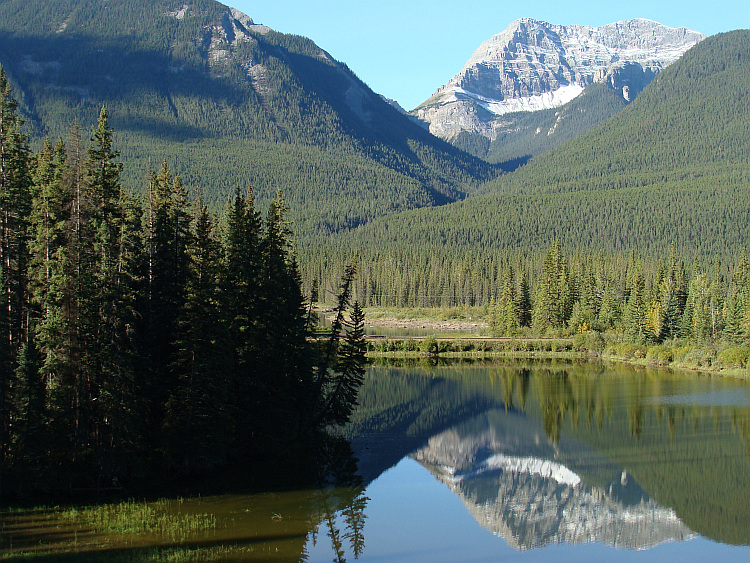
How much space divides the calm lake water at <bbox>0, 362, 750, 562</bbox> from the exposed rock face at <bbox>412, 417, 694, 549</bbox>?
0.10 metres

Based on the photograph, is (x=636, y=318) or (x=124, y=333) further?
(x=636, y=318)

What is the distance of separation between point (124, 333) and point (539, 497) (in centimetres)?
2003

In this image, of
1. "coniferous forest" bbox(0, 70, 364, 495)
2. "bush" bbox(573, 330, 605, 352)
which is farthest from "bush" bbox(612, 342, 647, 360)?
"coniferous forest" bbox(0, 70, 364, 495)

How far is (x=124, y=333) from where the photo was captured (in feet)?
103

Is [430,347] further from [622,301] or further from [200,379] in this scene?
[200,379]

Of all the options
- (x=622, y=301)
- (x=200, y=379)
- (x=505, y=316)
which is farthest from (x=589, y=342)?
(x=200, y=379)

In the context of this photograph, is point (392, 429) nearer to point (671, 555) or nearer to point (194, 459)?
point (194, 459)

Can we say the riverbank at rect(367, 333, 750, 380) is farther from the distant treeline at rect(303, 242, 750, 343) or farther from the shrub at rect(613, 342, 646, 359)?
the distant treeline at rect(303, 242, 750, 343)

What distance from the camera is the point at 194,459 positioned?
1340 inches

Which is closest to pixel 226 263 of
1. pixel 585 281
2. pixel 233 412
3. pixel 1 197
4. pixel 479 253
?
pixel 233 412

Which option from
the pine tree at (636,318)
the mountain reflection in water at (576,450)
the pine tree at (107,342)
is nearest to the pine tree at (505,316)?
the pine tree at (636,318)

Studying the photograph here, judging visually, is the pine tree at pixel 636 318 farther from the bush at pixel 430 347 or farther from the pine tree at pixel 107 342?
the pine tree at pixel 107 342

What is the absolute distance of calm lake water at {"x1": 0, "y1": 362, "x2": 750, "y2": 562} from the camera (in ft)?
89.4

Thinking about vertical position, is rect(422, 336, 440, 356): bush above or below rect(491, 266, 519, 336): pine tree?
below
